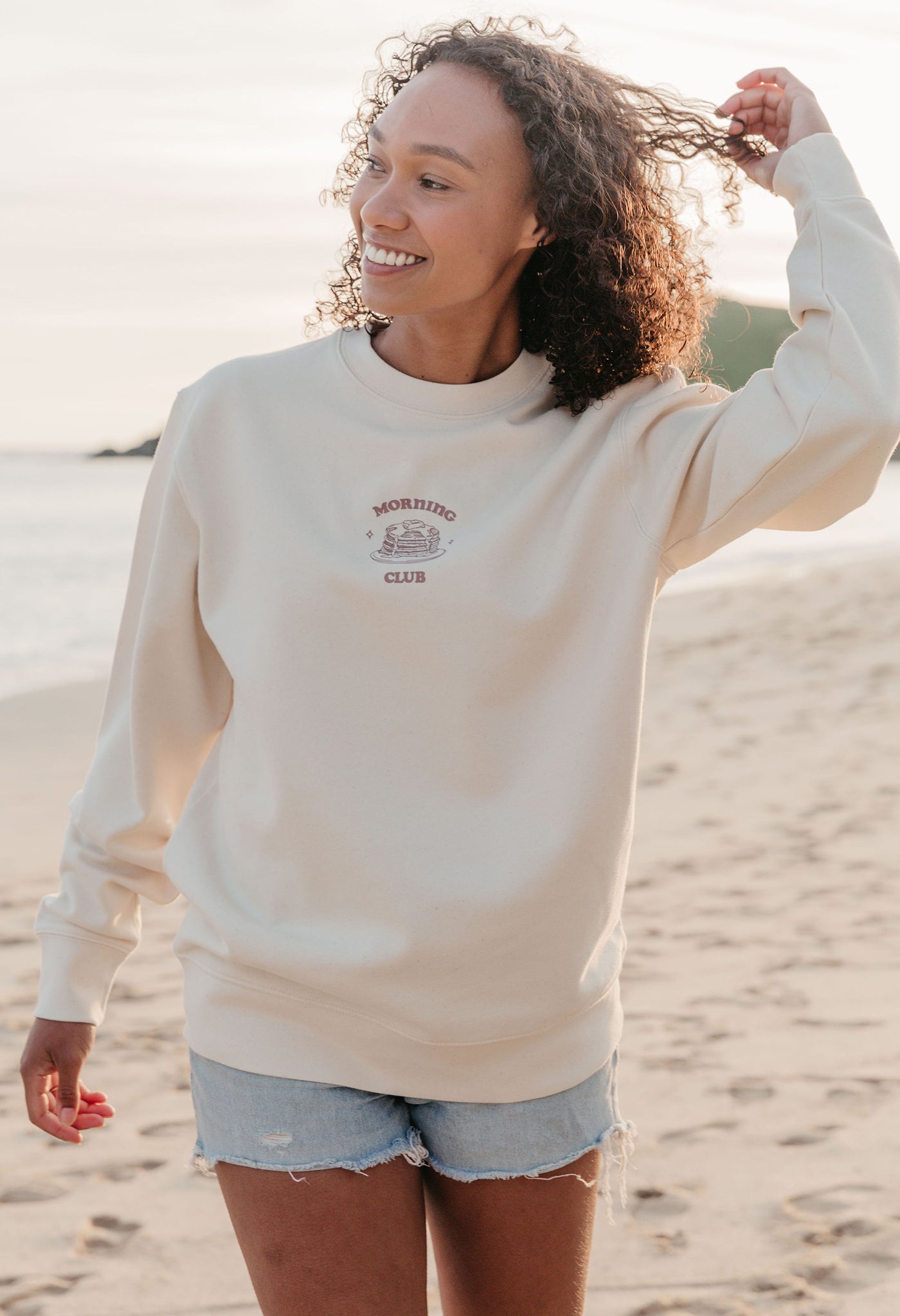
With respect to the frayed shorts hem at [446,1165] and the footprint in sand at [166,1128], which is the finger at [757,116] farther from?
the footprint in sand at [166,1128]

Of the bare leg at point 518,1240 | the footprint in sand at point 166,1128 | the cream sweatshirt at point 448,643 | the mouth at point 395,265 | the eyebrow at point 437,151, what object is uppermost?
the eyebrow at point 437,151

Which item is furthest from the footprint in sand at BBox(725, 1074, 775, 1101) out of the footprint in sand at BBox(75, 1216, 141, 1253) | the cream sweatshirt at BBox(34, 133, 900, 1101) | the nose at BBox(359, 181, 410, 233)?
the nose at BBox(359, 181, 410, 233)

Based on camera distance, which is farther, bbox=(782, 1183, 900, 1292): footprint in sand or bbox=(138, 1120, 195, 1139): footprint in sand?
bbox=(138, 1120, 195, 1139): footprint in sand

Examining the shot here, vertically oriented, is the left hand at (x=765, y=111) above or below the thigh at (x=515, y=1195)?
above

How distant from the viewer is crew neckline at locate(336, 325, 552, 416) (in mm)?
1720

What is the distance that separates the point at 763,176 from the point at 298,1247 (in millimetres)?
1503

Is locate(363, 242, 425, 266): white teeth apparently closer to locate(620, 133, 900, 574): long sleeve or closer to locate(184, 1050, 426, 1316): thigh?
locate(620, 133, 900, 574): long sleeve

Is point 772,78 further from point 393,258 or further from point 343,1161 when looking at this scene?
point 343,1161

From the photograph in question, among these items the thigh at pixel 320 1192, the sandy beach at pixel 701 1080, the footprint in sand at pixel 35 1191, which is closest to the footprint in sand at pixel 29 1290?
the sandy beach at pixel 701 1080

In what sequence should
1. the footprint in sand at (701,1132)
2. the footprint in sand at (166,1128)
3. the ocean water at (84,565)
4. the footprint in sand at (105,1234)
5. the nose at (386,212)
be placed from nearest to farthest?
the nose at (386,212), the footprint in sand at (105,1234), the footprint in sand at (701,1132), the footprint in sand at (166,1128), the ocean water at (84,565)

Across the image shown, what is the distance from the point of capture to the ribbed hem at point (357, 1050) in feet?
5.33

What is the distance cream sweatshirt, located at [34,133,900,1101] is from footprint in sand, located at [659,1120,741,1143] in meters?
1.68

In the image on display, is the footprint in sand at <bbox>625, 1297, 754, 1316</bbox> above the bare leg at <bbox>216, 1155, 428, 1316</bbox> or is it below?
below

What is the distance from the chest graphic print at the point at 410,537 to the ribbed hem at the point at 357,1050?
532 millimetres
